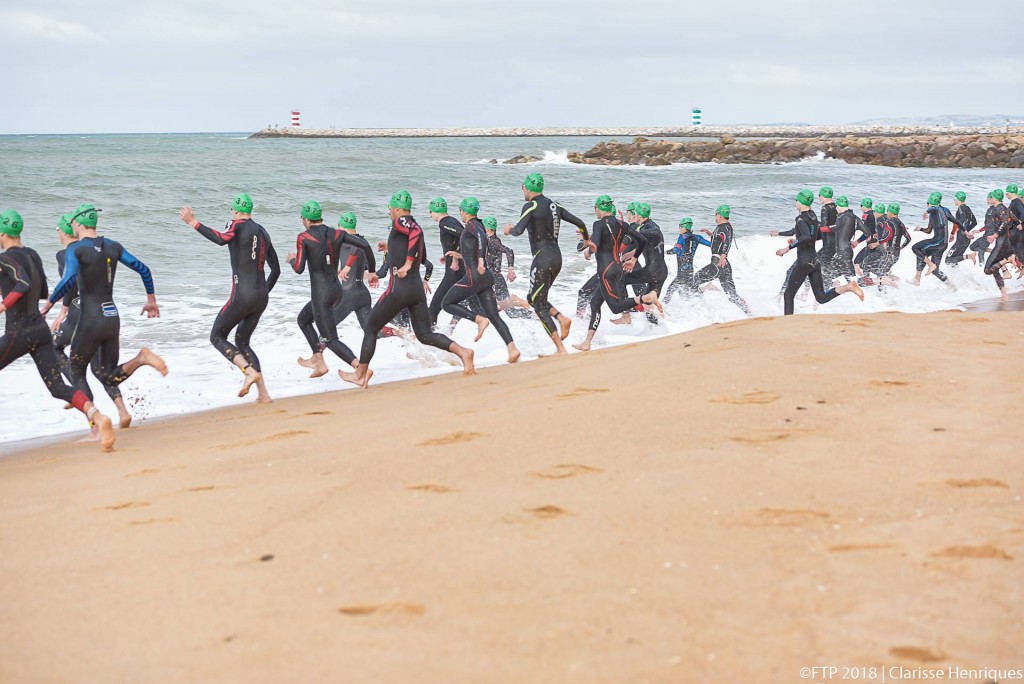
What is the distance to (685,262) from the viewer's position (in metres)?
14.5

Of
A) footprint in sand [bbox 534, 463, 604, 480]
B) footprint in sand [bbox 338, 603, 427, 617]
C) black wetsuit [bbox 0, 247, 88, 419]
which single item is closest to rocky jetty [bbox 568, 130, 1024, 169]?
black wetsuit [bbox 0, 247, 88, 419]

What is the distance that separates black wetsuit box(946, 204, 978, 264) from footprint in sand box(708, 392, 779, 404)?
43.2 ft

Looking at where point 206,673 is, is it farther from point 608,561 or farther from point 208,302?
point 208,302

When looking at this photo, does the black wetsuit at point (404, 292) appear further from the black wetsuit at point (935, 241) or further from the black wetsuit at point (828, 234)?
the black wetsuit at point (935, 241)

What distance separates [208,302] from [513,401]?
8918 mm

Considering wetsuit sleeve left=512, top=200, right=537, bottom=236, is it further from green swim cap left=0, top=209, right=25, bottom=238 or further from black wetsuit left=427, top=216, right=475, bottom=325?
green swim cap left=0, top=209, right=25, bottom=238

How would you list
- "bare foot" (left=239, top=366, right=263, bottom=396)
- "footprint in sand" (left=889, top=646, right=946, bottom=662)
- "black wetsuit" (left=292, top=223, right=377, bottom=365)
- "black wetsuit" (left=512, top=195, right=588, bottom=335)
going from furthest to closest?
1. "black wetsuit" (left=512, top=195, right=588, bottom=335)
2. "black wetsuit" (left=292, top=223, right=377, bottom=365)
3. "bare foot" (left=239, top=366, right=263, bottom=396)
4. "footprint in sand" (left=889, top=646, right=946, bottom=662)

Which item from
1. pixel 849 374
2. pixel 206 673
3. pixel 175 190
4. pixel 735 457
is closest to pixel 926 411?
pixel 849 374

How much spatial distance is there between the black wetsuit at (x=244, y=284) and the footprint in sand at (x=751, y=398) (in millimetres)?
4705

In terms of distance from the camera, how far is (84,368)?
8.02 meters

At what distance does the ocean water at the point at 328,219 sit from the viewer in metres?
10.5

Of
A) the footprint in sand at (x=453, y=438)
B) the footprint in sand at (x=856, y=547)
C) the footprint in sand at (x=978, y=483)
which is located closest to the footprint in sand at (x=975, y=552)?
the footprint in sand at (x=856, y=547)

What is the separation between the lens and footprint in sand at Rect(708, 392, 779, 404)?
234 inches

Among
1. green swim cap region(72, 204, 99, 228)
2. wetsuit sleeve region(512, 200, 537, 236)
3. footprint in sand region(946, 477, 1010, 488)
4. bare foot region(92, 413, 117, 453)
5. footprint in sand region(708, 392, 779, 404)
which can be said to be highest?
green swim cap region(72, 204, 99, 228)
